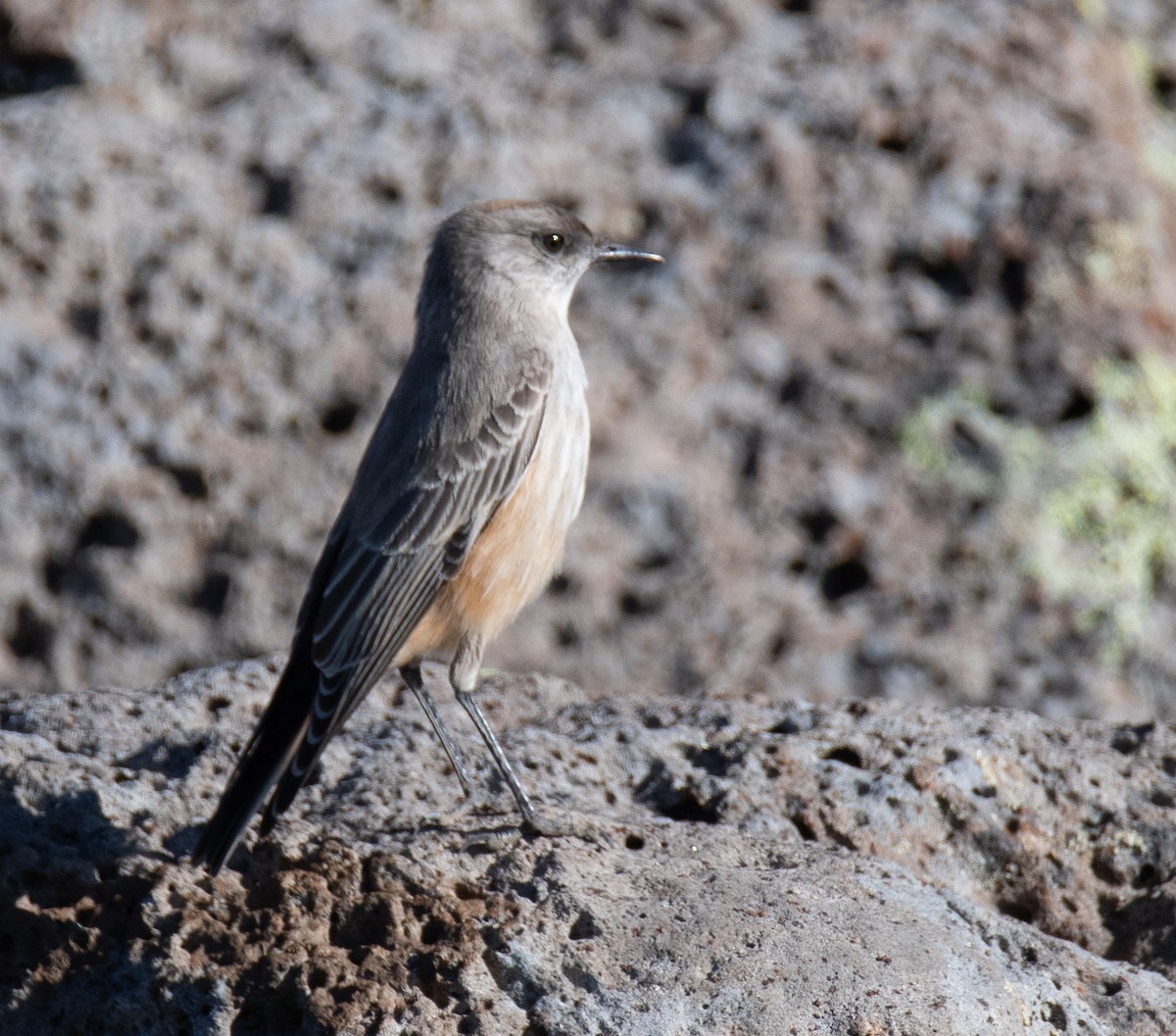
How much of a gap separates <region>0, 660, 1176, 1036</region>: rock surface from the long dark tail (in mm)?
105

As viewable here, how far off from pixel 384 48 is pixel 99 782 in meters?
4.45

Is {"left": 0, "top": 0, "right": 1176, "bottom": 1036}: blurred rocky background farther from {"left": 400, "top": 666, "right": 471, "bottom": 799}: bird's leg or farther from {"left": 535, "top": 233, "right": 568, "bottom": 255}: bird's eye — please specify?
{"left": 535, "top": 233, "right": 568, "bottom": 255}: bird's eye

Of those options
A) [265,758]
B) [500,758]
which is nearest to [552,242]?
[500,758]

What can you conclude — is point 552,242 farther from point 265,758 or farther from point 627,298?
point 265,758

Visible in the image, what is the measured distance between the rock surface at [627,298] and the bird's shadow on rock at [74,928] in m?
2.42

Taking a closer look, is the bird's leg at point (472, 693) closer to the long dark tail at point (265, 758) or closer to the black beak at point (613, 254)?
the long dark tail at point (265, 758)

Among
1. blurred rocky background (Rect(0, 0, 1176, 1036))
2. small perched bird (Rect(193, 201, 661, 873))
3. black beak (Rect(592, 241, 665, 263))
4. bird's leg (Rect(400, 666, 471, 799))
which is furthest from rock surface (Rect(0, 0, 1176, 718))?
bird's leg (Rect(400, 666, 471, 799))

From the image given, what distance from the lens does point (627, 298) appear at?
23.5 ft

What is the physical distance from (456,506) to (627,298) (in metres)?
2.24

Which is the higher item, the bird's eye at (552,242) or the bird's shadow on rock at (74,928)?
the bird's eye at (552,242)

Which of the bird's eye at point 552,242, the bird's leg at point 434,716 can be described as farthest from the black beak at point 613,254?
the bird's leg at point 434,716

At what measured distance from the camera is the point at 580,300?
719cm

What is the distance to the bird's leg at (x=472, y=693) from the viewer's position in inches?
179

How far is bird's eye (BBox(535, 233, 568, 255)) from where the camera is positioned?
19.7 ft
